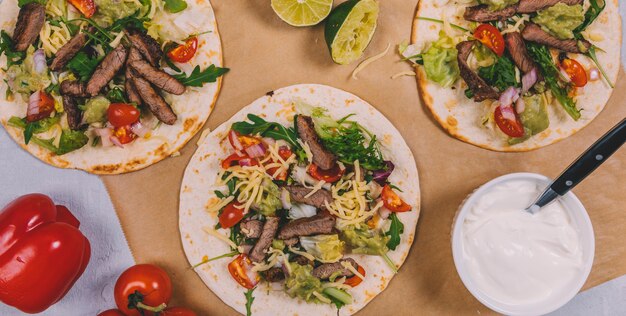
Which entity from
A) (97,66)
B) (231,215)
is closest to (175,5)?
(97,66)

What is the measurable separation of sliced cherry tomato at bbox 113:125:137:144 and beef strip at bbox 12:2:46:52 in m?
0.95

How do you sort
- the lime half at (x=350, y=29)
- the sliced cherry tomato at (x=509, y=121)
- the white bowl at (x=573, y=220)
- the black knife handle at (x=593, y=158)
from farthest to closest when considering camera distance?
1. the sliced cherry tomato at (x=509, y=121)
2. the lime half at (x=350, y=29)
3. the white bowl at (x=573, y=220)
4. the black knife handle at (x=593, y=158)

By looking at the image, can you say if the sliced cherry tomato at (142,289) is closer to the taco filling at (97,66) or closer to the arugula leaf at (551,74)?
the taco filling at (97,66)

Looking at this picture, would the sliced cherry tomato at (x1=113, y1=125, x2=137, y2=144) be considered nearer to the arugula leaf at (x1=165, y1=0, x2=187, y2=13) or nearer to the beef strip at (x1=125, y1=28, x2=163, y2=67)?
the beef strip at (x1=125, y1=28, x2=163, y2=67)

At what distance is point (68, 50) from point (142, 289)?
193cm

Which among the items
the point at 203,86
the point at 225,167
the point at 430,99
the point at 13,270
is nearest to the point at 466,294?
the point at 430,99

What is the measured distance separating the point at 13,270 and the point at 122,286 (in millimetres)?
795

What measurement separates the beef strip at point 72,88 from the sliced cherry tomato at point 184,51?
0.72 metres

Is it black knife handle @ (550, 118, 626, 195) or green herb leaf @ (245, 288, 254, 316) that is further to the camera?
green herb leaf @ (245, 288, 254, 316)

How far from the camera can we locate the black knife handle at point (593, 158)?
3586mm

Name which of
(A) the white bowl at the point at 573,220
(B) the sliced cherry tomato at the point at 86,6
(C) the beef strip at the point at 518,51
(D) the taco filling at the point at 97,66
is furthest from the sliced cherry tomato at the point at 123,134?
(C) the beef strip at the point at 518,51

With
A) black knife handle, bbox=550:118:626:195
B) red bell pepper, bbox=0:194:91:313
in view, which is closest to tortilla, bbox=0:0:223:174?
red bell pepper, bbox=0:194:91:313

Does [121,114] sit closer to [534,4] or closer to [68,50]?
[68,50]

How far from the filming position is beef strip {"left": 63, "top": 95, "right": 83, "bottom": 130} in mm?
4352
